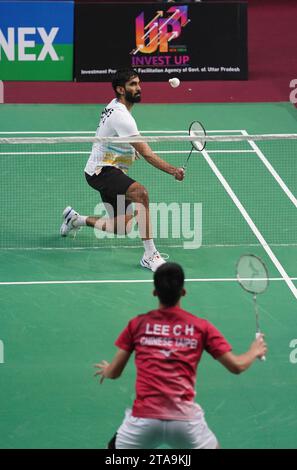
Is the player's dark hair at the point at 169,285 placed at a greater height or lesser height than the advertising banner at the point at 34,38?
lesser

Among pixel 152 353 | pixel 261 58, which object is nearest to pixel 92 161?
pixel 152 353

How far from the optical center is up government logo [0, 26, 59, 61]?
17.0 meters

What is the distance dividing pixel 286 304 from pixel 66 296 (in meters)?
2.26

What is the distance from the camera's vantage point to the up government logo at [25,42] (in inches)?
667

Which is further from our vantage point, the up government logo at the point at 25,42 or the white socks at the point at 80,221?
the up government logo at the point at 25,42

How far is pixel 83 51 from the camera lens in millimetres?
17266

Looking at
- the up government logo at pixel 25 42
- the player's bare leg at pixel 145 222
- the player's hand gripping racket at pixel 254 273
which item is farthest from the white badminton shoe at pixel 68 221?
the up government logo at pixel 25 42

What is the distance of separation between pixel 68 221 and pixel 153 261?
137 cm

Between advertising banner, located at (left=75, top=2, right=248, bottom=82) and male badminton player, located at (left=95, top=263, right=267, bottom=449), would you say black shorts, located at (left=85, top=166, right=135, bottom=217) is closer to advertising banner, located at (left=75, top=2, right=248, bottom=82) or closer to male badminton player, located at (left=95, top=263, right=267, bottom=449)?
male badminton player, located at (left=95, top=263, right=267, bottom=449)

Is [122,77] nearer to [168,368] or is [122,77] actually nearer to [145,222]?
[145,222]

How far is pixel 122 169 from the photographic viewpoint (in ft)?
37.3

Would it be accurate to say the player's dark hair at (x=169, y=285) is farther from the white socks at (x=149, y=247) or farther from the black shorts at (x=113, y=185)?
the black shorts at (x=113, y=185)

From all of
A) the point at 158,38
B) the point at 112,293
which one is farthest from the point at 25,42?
the point at 112,293

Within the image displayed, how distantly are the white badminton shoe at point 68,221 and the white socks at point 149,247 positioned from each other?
1.11 metres
